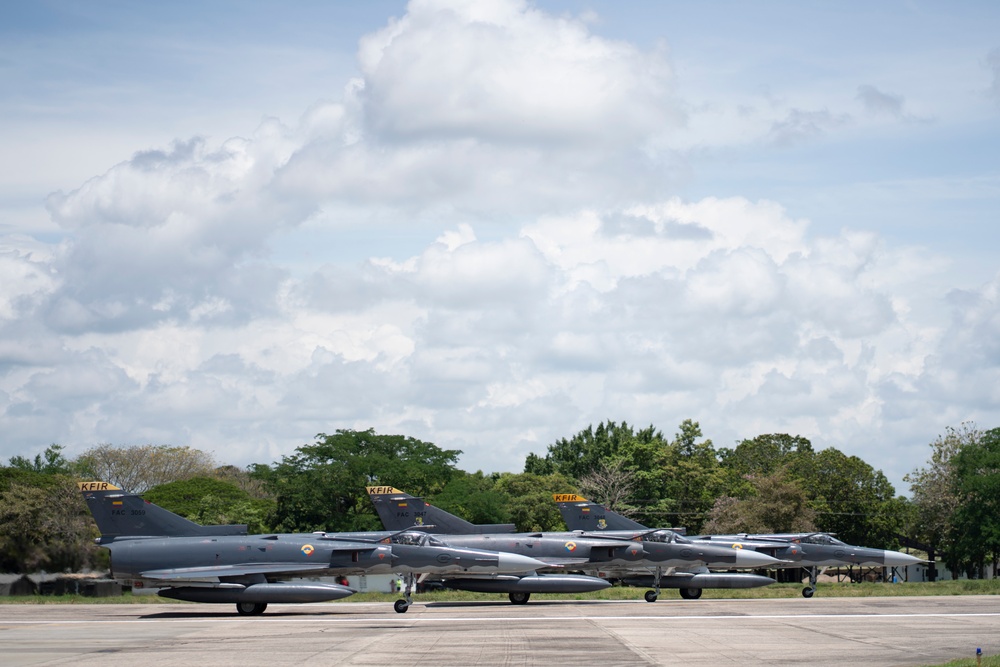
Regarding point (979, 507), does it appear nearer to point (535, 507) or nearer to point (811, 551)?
point (811, 551)

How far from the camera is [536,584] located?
3900 cm

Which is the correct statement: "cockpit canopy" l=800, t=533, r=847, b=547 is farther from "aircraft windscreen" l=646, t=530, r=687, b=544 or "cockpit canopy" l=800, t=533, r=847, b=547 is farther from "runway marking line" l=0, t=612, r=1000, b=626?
"runway marking line" l=0, t=612, r=1000, b=626

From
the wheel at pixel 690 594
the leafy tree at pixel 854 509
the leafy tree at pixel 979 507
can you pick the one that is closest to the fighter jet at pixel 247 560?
the wheel at pixel 690 594

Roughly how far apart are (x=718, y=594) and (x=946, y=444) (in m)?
45.4

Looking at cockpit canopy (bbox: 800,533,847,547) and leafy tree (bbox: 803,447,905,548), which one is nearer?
cockpit canopy (bbox: 800,533,847,547)

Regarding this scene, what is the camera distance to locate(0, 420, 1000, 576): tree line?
53719 millimetres

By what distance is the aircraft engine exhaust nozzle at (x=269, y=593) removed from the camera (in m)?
35.8

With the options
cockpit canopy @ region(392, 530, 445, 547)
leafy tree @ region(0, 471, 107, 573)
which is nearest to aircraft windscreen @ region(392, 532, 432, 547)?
cockpit canopy @ region(392, 530, 445, 547)

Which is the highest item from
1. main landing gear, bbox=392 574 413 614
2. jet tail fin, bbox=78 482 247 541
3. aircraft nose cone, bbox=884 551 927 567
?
jet tail fin, bbox=78 482 247 541

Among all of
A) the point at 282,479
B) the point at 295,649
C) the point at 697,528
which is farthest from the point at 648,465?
the point at 295,649

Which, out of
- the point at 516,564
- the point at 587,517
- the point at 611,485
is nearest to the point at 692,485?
the point at 611,485

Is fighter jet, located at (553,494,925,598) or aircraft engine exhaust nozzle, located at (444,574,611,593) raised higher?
fighter jet, located at (553,494,925,598)

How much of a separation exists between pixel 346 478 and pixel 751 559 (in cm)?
3562

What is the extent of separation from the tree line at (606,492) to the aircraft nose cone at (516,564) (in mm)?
23364
